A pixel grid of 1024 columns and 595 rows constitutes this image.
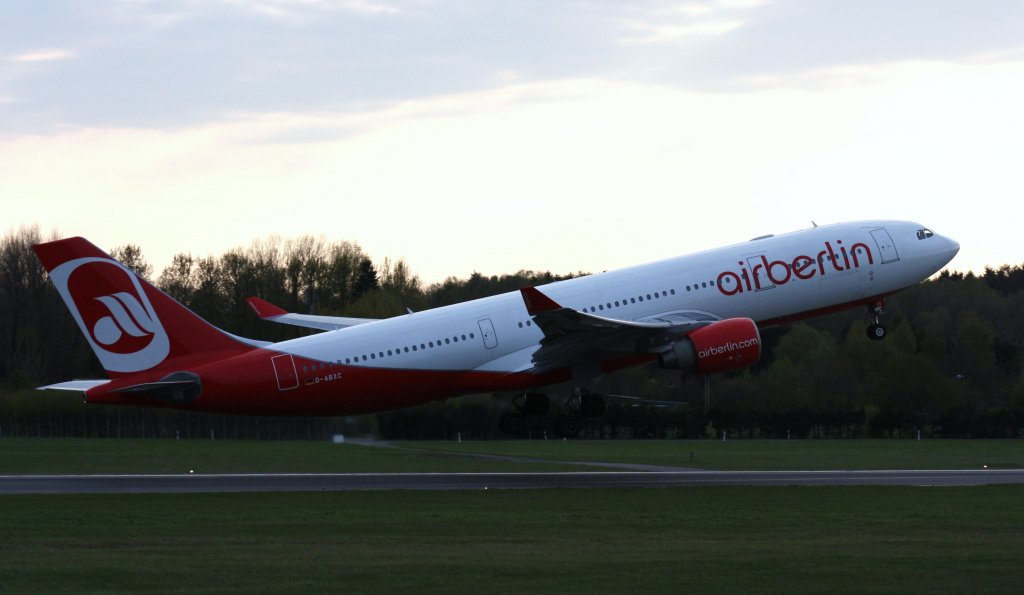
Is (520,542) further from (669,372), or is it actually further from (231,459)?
(669,372)

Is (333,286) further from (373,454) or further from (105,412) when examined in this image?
(373,454)

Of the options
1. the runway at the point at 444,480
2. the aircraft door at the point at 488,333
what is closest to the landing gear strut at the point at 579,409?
the runway at the point at 444,480

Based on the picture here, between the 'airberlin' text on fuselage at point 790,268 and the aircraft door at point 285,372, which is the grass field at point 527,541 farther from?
the 'airberlin' text on fuselage at point 790,268

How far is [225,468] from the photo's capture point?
6150 cm

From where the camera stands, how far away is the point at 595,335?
50156mm

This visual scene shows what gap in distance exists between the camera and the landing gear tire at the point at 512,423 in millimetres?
54469

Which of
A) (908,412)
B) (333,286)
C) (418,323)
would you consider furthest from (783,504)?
(333,286)

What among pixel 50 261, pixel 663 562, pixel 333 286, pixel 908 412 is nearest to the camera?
pixel 663 562

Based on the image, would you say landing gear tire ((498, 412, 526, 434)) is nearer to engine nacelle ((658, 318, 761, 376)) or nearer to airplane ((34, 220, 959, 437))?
airplane ((34, 220, 959, 437))

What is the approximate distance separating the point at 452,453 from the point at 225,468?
40.6ft

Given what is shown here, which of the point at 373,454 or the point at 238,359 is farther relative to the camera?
the point at 373,454

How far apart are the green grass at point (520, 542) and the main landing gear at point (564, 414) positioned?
490cm

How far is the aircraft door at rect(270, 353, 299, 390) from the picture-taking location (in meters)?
48.9

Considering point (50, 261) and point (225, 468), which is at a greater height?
point (50, 261)
